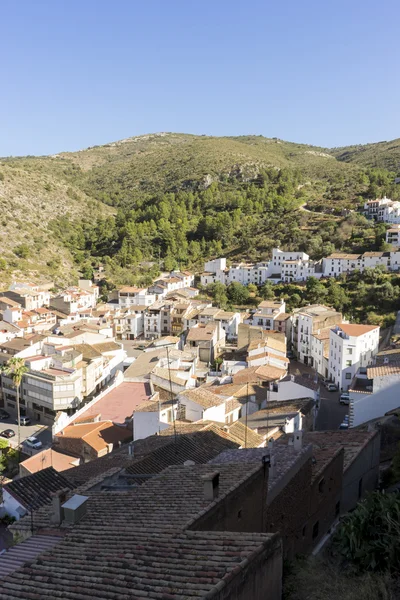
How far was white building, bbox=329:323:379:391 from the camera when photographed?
2961cm

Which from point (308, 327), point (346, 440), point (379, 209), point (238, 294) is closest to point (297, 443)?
point (346, 440)

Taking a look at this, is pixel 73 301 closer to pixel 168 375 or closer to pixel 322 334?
pixel 322 334

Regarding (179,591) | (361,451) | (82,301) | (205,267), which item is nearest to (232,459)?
(361,451)

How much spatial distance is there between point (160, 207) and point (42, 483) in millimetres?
78400

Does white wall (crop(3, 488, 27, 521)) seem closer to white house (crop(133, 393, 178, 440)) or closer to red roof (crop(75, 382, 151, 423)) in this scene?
white house (crop(133, 393, 178, 440))

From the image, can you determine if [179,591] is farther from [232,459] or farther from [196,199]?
[196,199]

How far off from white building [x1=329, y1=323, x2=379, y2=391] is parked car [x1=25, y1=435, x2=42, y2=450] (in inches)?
684

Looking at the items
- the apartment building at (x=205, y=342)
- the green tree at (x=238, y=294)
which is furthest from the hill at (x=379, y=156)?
the apartment building at (x=205, y=342)

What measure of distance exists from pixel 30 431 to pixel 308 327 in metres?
21.9

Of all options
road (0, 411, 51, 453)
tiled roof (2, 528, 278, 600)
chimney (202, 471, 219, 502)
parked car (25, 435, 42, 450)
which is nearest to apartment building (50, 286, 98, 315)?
road (0, 411, 51, 453)

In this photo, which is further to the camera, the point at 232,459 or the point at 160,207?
the point at 160,207

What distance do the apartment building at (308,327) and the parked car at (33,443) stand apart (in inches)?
Result: 841

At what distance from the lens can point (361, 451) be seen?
42.2 feet

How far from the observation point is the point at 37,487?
11.5 m
